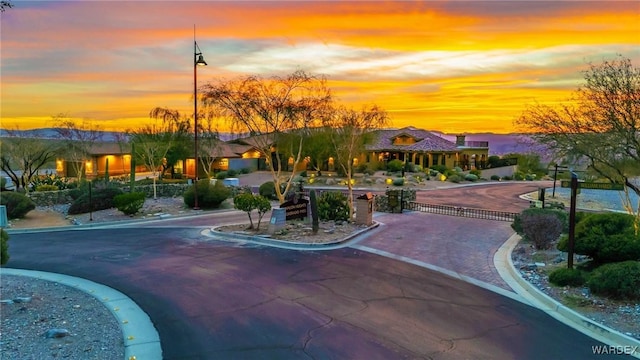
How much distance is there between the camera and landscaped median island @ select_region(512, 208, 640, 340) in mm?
9287

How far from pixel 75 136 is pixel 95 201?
24838 mm

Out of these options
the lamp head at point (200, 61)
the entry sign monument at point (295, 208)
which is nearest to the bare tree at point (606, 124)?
the entry sign monument at point (295, 208)

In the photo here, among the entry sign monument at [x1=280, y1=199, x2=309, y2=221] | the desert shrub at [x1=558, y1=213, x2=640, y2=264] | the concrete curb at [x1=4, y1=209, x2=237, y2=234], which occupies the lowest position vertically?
the concrete curb at [x1=4, y1=209, x2=237, y2=234]

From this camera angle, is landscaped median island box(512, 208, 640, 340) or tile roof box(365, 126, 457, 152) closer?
landscaped median island box(512, 208, 640, 340)

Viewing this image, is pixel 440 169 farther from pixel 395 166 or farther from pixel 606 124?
pixel 606 124

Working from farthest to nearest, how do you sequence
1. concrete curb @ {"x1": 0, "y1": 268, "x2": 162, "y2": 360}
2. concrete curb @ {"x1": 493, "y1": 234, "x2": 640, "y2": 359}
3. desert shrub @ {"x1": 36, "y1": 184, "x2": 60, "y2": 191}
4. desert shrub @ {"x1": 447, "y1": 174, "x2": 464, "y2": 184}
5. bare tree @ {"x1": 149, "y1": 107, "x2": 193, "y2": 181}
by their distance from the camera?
desert shrub @ {"x1": 447, "y1": 174, "x2": 464, "y2": 184}
bare tree @ {"x1": 149, "y1": 107, "x2": 193, "y2": 181}
desert shrub @ {"x1": 36, "y1": 184, "x2": 60, "y2": 191}
concrete curb @ {"x1": 493, "y1": 234, "x2": 640, "y2": 359}
concrete curb @ {"x1": 0, "y1": 268, "x2": 162, "y2": 360}

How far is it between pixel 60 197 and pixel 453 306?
85.9ft

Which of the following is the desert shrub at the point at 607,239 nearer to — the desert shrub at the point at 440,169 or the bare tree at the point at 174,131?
the bare tree at the point at 174,131

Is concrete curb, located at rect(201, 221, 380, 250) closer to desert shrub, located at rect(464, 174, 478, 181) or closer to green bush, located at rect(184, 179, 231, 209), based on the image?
green bush, located at rect(184, 179, 231, 209)

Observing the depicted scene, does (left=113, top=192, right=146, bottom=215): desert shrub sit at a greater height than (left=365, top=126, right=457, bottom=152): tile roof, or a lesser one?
lesser

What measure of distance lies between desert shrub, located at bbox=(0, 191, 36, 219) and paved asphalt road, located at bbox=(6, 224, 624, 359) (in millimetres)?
8646

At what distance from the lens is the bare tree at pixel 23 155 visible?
33938 millimetres

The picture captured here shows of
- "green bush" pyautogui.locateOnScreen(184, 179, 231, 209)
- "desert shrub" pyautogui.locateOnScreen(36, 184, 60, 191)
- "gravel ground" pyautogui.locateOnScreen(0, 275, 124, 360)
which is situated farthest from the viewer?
"desert shrub" pyautogui.locateOnScreen(36, 184, 60, 191)

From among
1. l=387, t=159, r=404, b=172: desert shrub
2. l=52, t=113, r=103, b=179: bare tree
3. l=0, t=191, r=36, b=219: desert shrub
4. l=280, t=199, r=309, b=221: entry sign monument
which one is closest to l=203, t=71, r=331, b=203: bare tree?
l=280, t=199, r=309, b=221: entry sign monument
